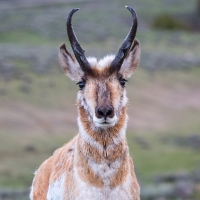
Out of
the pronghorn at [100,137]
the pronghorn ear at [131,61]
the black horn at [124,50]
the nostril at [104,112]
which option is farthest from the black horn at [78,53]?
the nostril at [104,112]

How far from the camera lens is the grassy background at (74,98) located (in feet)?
94.9

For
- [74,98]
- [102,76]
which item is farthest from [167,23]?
[102,76]

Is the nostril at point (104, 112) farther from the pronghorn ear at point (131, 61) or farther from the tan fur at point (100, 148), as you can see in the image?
the pronghorn ear at point (131, 61)

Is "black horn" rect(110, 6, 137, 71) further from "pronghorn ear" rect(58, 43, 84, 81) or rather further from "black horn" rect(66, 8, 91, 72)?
"pronghorn ear" rect(58, 43, 84, 81)

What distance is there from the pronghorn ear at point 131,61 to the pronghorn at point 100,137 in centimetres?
2

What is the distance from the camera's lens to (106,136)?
840 cm

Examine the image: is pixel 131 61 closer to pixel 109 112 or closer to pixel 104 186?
pixel 109 112

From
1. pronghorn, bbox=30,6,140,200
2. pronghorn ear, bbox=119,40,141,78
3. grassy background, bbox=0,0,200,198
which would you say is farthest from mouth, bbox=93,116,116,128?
grassy background, bbox=0,0,200,198

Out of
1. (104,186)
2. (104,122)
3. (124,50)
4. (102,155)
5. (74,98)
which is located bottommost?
(104,186)

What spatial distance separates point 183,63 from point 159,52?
27.1 feet

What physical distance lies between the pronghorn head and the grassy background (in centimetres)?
135

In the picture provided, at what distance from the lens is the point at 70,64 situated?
9.01 m

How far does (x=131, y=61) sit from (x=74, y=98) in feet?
97.6

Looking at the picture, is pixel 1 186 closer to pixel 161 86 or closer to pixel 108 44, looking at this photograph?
pixel 161 86
